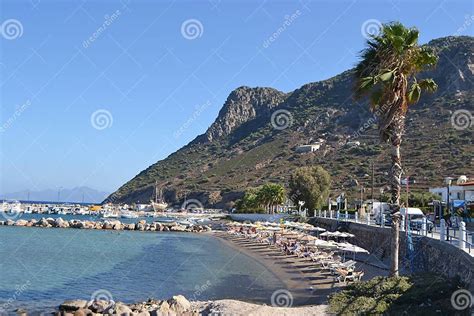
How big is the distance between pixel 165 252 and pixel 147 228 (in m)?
31.9

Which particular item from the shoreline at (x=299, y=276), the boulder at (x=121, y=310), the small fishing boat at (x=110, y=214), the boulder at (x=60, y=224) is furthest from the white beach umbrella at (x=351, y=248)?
the small fishing boat at (x=110, y=214)

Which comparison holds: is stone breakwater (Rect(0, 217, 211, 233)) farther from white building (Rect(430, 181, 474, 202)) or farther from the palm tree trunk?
the palm tree trunk

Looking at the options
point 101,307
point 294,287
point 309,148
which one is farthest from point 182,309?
point 309,148

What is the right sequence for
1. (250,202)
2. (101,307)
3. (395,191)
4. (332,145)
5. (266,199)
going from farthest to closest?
(332,145) < (250,202) < (266,199) < (101,307) < (395,191)

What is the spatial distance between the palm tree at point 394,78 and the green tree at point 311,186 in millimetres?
50681

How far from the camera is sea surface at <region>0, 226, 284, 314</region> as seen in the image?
23203 mm

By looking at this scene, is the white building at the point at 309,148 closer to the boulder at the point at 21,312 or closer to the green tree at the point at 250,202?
the green tree at the point at 250,202

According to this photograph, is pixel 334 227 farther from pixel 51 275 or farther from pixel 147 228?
pixel 147 228

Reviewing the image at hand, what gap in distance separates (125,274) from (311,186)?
42388 millimetres

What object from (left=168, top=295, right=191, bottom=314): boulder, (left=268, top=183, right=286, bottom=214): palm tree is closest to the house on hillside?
(left=268, top=183, right=286, bottom=214): palm tree

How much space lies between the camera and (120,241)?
55.4 meters

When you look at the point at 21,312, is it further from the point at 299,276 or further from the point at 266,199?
the point at 266,199

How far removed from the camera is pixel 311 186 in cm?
6912

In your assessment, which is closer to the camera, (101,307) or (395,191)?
(395,191)
